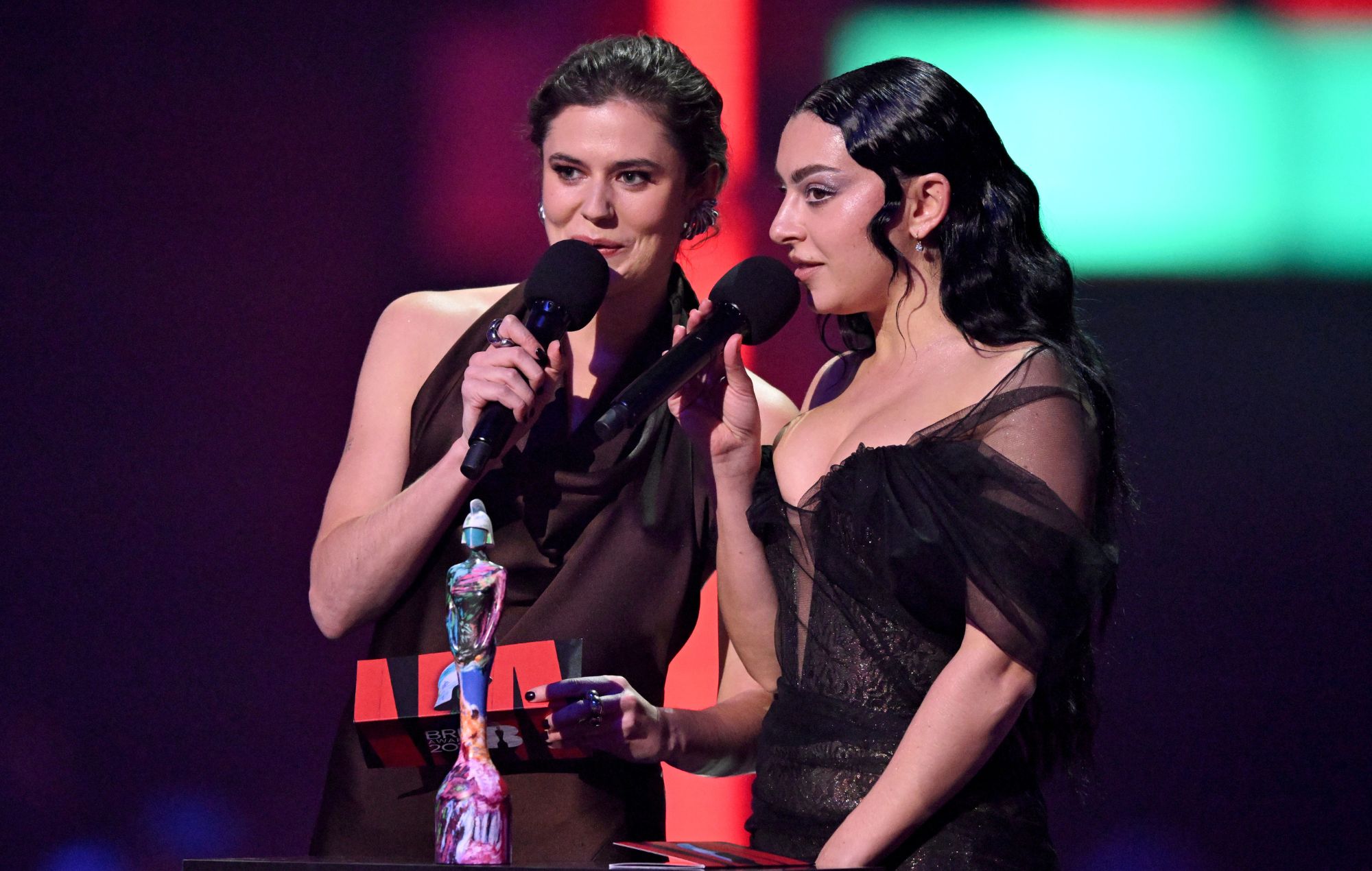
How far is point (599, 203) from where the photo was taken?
169 centimetres

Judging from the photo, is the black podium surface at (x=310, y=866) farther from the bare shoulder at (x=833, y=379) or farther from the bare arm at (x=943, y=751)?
the bare shoulder at (x=833, y=379)

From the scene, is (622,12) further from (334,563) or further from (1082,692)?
(1082,692)

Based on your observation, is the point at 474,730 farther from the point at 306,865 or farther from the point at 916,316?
the point at 916,316

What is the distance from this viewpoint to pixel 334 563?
5.45ft

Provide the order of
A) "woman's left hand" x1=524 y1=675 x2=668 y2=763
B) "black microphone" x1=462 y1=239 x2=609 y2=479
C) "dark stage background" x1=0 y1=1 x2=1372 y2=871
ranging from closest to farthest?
"woman's left hand" x1=524 y1=675 x2=668 y2=763 → "black microphone" x1=462 y1=239 x2=609 y2=479 → "dark stage background" x1=0 y1=1 x2=1372 y2=871

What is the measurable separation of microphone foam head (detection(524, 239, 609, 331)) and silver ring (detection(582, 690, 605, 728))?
1.46 ft

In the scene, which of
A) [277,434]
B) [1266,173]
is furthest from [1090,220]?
[277,434]

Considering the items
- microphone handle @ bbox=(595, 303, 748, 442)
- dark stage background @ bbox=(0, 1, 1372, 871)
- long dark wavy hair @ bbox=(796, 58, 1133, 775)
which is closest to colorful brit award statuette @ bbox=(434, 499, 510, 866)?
microphone handle @ bbox=(595, 303, 748, 442)

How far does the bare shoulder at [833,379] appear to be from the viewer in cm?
167

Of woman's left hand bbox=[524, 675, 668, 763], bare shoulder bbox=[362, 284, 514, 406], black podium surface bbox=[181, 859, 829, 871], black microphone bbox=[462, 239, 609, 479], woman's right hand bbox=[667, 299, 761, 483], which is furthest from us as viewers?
bare shoulder bbox=[362, 284, 514, 406]

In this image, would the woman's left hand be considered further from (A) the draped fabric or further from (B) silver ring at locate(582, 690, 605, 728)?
(A) the draped fabric

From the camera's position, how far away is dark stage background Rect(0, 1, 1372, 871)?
247 centimetres

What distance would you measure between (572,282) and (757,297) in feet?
0.70

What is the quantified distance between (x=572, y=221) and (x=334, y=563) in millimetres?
534
